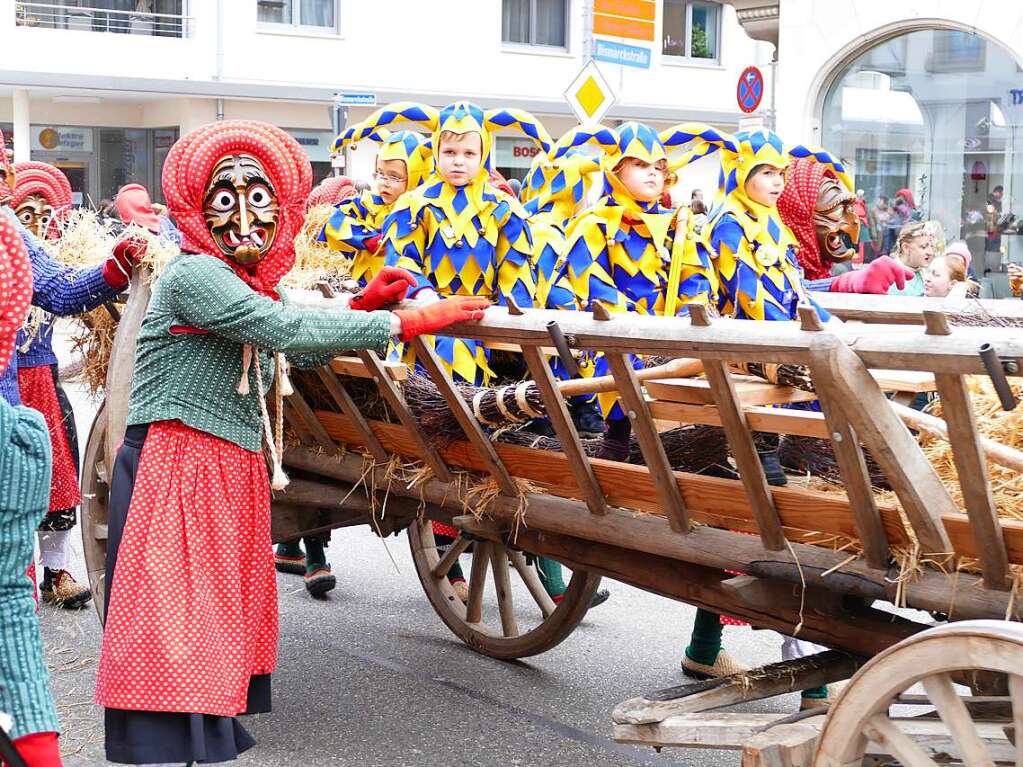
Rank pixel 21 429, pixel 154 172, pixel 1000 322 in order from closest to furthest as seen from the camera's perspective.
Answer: pixel 21 429
pixel 1000 322
pixel 154 172

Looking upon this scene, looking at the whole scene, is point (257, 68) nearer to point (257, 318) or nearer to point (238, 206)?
point (238, 206)

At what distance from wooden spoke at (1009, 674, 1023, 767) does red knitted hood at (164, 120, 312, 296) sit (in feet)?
6.61

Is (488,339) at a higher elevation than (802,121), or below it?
below

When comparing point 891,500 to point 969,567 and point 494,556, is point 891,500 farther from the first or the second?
point 494,556

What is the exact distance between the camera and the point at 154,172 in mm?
22703

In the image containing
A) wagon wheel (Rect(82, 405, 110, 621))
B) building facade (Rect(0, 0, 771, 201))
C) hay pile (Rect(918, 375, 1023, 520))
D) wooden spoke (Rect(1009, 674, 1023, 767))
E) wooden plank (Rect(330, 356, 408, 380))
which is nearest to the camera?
wooden spoke (Rect(1009, 674, 1023, 767))

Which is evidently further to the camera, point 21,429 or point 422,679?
point 422,679

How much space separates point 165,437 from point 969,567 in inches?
75.0

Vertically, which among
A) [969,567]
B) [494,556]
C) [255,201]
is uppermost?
[255,201]

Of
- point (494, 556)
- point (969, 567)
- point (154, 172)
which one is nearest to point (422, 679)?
point (494, 556)

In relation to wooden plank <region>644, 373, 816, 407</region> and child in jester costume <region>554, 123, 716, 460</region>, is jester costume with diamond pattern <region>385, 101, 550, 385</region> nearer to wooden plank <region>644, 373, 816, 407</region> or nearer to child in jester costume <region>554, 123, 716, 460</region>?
child in jester costume <region>554, 123, 716, 460</region>

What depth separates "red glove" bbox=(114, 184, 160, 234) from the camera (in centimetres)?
498

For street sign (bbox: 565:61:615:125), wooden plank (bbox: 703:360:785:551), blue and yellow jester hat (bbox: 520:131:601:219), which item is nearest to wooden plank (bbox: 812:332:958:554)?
wooden plank (bbox: 703:360:785:551)

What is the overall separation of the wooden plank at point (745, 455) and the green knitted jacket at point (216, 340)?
0.88 meters
